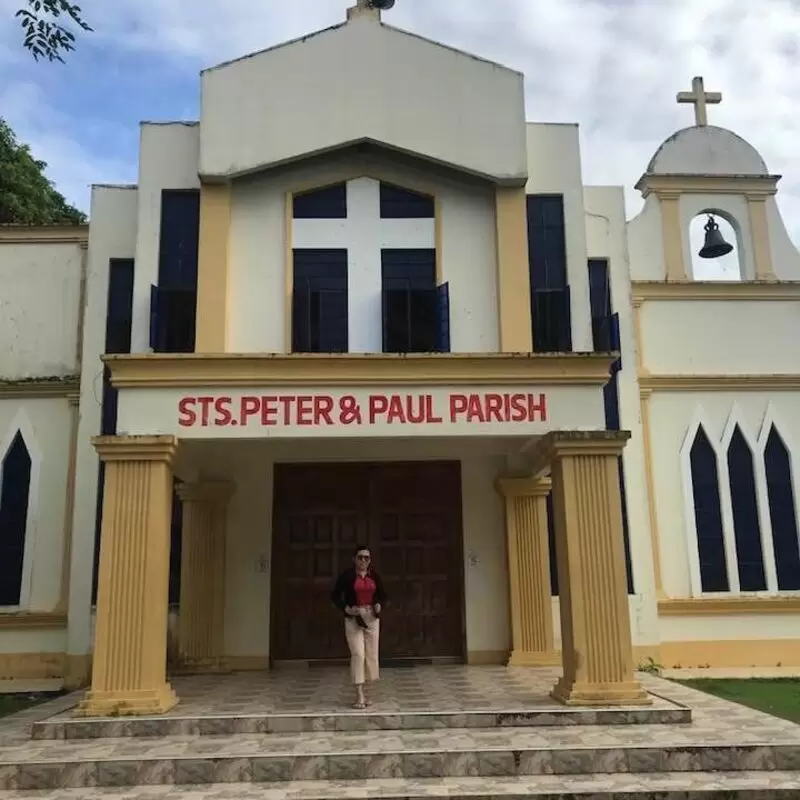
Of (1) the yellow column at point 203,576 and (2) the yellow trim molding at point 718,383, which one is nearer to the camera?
(1) the yellow column at point 203,576

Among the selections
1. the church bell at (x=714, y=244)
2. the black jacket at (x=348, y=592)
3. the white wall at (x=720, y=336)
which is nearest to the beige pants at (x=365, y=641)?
the black jacket at (x=348, y=592)

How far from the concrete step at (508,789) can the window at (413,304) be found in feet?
18.5

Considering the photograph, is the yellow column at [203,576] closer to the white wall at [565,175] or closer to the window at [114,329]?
the window at [114,329]

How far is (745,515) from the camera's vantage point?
12727 millimetres

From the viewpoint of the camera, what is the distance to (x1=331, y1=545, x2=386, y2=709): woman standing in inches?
347

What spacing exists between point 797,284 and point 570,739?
884cm

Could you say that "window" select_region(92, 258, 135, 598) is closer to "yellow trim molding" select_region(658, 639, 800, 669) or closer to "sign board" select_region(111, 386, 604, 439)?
"sign board" select_region(111, 386, 604, 439)

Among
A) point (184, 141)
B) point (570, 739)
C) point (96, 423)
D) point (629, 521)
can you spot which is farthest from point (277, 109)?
point (570, 739)

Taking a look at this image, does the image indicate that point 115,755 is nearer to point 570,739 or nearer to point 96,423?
point 570,739

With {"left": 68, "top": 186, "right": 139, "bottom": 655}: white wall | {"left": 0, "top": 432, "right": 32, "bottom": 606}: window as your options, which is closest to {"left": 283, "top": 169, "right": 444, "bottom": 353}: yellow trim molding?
{"left": 68, "top": 186, "right": 139, "bottom": 655}: white wall

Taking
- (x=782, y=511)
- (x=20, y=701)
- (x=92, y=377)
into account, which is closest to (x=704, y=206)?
(x=782, y=511)

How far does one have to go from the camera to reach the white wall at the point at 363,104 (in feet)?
37.0

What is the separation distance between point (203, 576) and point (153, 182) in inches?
216

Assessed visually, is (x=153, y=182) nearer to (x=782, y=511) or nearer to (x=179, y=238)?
(x=179, y=238)
